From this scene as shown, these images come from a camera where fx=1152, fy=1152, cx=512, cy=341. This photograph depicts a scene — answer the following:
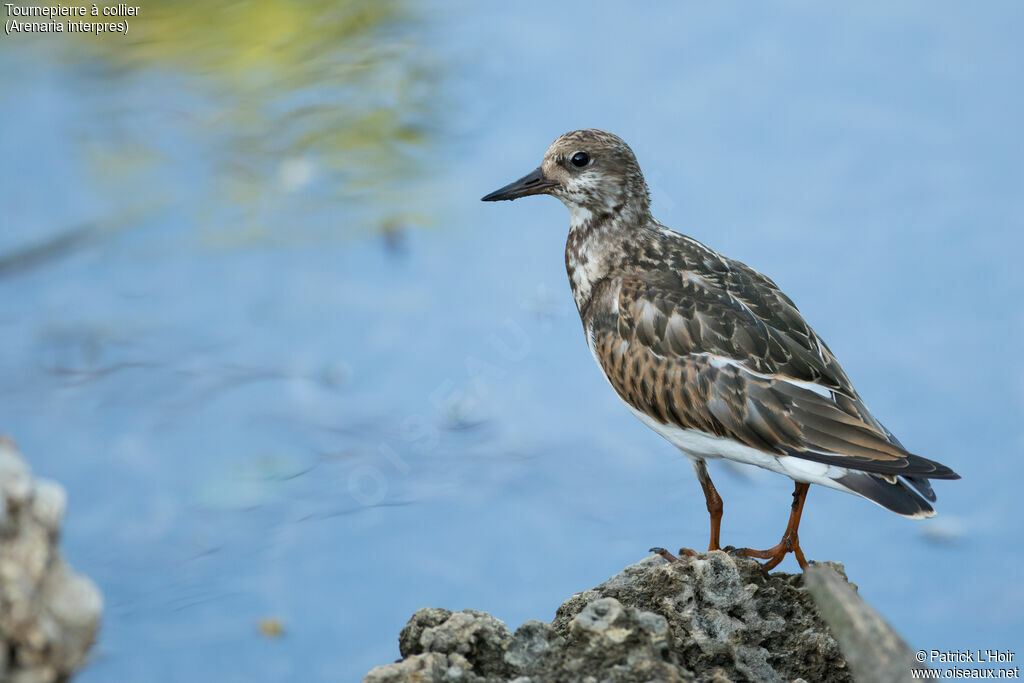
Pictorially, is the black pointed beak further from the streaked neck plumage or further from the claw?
the claw

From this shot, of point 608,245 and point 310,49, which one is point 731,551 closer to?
point 608,245

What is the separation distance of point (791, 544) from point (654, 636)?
3.98 feet

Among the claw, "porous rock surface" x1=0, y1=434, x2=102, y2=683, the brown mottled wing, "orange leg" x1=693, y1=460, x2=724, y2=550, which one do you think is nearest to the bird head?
the brown mottled wing

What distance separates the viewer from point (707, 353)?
436 centimetres

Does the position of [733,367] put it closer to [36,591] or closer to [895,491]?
[895,491]

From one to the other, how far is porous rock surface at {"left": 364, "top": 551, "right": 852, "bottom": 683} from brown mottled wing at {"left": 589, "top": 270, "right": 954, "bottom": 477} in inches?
19.5

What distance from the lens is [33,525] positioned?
2.41 metres

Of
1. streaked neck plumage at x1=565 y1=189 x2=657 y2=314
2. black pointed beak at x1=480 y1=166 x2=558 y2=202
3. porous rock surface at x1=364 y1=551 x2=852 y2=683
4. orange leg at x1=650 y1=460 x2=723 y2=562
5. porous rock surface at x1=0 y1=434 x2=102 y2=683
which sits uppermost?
black pointed beak at x1=480 y1=166 x2=558 y2=202

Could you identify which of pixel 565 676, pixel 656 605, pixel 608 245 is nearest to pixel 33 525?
pixel 565 676

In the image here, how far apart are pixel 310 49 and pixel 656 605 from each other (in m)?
6.24

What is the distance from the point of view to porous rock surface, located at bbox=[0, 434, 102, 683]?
7.61 feet

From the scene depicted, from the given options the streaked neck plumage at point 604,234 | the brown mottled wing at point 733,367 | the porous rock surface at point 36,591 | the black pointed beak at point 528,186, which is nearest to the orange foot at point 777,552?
the brown mottled wing at point 733,367

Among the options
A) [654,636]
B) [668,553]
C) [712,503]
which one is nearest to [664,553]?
[668,553]

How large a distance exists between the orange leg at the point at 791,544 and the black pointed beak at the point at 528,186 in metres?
1.58
